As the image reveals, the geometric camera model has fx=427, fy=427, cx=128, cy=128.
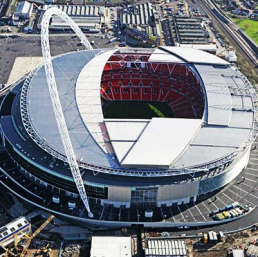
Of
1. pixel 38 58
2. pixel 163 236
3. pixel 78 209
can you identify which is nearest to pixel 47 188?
pixel 78 209

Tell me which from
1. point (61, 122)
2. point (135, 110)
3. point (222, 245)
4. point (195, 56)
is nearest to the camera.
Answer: point (61, 122)

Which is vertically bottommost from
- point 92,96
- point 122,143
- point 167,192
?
point 167,192

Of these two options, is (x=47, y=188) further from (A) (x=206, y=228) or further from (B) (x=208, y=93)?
(B) (x=208, y=93)

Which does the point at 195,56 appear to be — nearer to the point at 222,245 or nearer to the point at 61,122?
the point at 61,122

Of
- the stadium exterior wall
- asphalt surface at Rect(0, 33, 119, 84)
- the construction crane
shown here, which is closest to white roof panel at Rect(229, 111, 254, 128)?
the stadium exterior wall

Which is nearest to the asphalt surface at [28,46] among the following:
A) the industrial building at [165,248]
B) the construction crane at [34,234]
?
the construction crane at [34,234]

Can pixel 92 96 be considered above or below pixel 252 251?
above

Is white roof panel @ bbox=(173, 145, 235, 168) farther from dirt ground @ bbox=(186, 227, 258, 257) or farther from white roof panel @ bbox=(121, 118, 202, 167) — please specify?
dirt ground @ bbox=(186, 227, 258, 257)

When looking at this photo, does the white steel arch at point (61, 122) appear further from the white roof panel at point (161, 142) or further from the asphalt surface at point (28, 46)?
the asphalt surface at point (28, 46)

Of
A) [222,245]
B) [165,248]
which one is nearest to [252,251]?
[222,245]
